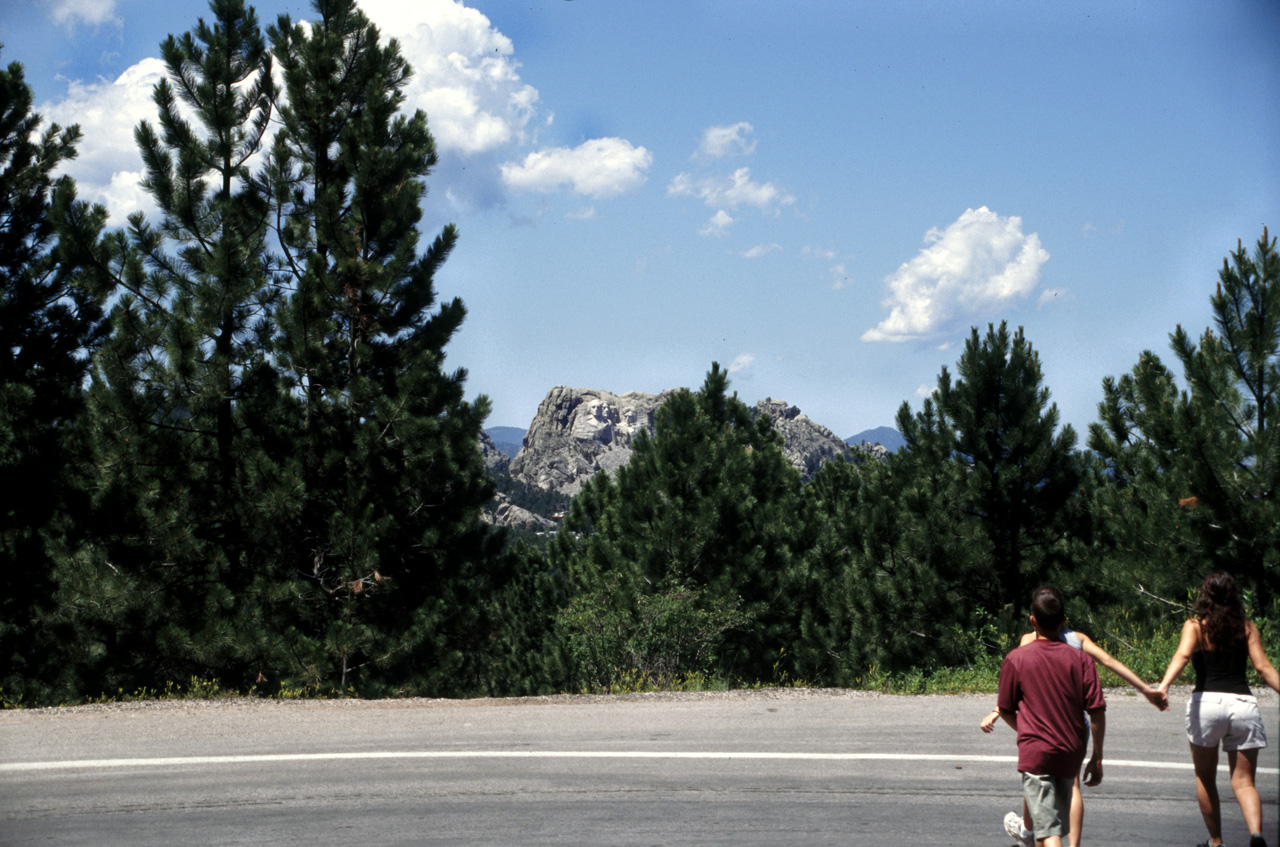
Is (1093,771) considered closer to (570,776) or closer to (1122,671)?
(1122,671)

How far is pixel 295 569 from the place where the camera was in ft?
45.9

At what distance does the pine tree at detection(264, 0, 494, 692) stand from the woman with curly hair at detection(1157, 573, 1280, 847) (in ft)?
35.6

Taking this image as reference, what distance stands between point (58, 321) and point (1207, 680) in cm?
1766

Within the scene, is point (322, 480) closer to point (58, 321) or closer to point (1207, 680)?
point (58, 321)

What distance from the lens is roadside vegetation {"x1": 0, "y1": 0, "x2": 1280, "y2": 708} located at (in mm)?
12508

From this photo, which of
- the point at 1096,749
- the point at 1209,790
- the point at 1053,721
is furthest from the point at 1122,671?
the point at 1209,790

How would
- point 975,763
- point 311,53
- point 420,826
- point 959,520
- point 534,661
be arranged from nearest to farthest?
point 420,826 < point 975,763 < point 311,53 < point 959,520 < point 534,661

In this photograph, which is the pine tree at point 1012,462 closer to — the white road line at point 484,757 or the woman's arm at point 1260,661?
the white road line at point 484,757

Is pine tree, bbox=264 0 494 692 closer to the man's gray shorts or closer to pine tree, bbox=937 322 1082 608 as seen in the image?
pine tree, bbox=937 322 1082 608

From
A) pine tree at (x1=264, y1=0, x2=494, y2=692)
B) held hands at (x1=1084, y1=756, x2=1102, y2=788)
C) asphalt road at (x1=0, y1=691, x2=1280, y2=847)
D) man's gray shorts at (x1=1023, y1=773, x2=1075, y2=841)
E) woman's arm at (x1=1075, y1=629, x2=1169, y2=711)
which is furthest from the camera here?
pine tree at (x1=264, y1=0, x2=494, y2=692)

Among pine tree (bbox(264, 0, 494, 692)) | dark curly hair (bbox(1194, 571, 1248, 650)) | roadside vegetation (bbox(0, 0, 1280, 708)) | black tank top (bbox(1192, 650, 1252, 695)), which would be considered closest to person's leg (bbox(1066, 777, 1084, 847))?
black tank top (bbox(1192, 650, 1252, 695))

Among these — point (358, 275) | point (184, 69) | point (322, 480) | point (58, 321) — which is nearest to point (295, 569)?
point (322, 480)

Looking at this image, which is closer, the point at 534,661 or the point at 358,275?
the point at 358,275

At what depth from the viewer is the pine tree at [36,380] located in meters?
14.2
